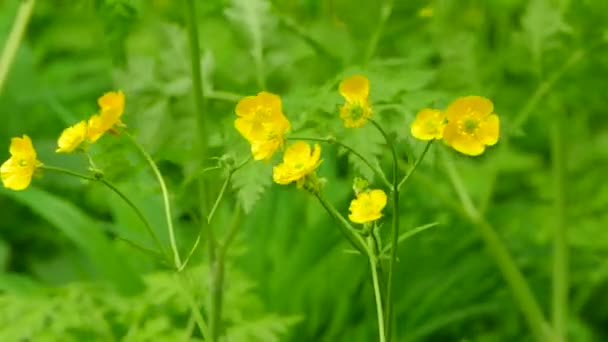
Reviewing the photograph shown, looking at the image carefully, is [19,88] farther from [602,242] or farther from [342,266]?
[602,242]

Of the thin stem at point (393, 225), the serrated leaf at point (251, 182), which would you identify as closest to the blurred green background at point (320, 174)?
the serrated leaf at point (251, 182)

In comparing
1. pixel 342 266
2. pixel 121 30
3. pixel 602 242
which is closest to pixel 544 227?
pixel 602 242

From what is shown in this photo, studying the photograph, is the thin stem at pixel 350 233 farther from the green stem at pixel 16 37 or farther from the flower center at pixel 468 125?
the green stem at pixel 16 37

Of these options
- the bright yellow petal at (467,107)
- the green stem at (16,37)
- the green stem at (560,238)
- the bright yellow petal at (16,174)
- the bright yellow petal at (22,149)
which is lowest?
the bright yellow petal at (16,174)

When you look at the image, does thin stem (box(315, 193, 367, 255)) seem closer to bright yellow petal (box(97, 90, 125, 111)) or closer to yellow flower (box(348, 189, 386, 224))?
yellow flower (box(348, 189, 386, 224))

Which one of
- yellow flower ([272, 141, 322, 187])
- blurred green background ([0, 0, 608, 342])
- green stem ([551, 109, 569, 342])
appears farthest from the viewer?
green stem ([551, 109, 569, 342])

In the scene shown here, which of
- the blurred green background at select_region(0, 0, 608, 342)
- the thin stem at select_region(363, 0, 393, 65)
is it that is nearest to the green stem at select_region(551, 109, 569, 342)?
the blurred green background at select_region(0, 0, 608, 342)
